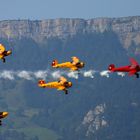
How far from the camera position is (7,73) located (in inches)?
7530

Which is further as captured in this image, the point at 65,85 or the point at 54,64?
the point at 54,64

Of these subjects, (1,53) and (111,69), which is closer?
(111,69)

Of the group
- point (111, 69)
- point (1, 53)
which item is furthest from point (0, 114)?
point (111, 69)

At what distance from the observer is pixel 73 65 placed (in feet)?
587

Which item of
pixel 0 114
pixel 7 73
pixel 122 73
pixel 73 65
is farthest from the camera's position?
pixel 7 73

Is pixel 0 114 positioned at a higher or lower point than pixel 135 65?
lower

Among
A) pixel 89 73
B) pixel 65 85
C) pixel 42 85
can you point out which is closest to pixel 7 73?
pixel 42 85

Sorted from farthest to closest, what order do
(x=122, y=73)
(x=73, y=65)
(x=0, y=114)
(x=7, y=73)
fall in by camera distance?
(x=7, y=73) → (x=73, y=65) → (x=0, y=114) → (x=122, y=73)

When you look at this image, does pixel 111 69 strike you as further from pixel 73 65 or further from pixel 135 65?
pixel 73 65

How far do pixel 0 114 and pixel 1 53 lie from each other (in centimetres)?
1518

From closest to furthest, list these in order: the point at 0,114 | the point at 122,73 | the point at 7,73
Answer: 1. the point at 122,73
2. the point at 0,114
3. the point at 7,73

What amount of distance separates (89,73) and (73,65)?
19010 mm

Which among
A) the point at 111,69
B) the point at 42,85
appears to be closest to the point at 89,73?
the point at 111,69

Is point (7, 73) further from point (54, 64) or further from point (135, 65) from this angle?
point (135, 65)
